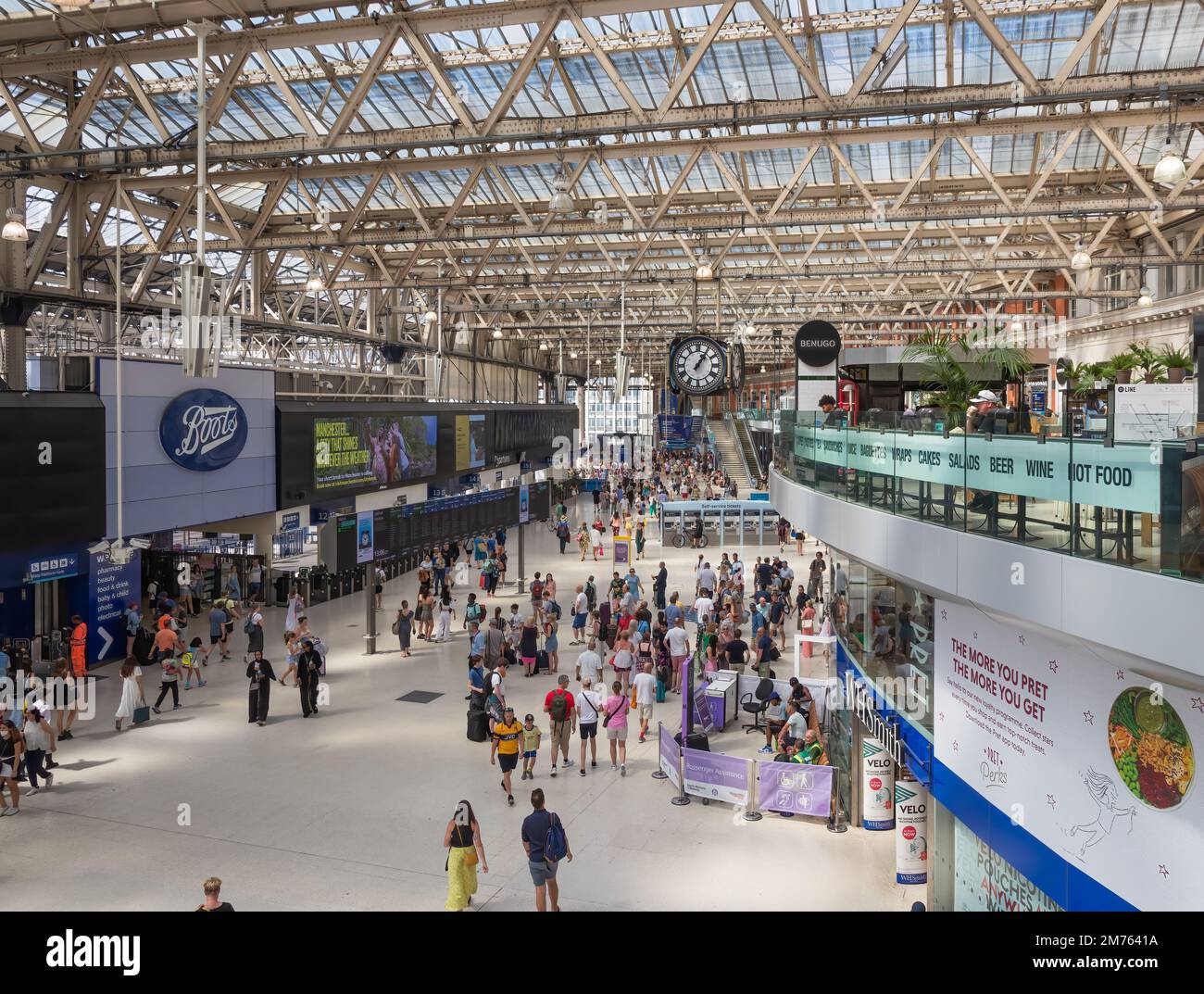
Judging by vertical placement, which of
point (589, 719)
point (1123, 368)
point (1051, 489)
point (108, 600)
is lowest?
point (589, 719)

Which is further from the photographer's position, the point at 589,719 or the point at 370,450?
the point at 370,450

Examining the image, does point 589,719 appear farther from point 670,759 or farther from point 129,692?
point 129,692

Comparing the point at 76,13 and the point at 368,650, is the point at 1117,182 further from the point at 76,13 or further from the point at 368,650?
the point at 76,13

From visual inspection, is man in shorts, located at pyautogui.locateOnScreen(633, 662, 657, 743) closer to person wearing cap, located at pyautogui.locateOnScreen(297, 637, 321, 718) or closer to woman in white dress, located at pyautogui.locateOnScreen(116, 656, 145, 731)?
person wearing cap, located at pyautogui.locateOnScreen(297, 637, 321, 718)

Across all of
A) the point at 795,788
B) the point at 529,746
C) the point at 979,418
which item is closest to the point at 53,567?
the point at 529,746

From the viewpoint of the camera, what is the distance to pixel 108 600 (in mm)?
18594

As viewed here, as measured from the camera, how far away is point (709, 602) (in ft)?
68.9

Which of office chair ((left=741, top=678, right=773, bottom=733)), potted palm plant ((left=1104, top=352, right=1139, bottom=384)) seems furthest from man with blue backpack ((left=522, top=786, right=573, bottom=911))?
potted palm plant ((left=1104, top=352, right=1139, bottom=384))

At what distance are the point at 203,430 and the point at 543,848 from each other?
12.1 m

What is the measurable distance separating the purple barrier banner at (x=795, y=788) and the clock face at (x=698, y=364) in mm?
9498

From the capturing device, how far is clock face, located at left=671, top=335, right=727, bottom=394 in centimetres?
1978

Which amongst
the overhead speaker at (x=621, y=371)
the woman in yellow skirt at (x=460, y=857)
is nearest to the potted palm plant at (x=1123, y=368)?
the woman in yellow skirt at (x=460, y=857)

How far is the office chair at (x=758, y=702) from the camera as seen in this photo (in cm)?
1519

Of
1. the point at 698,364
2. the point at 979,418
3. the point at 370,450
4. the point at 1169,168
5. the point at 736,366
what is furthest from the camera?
the point at 736,366
